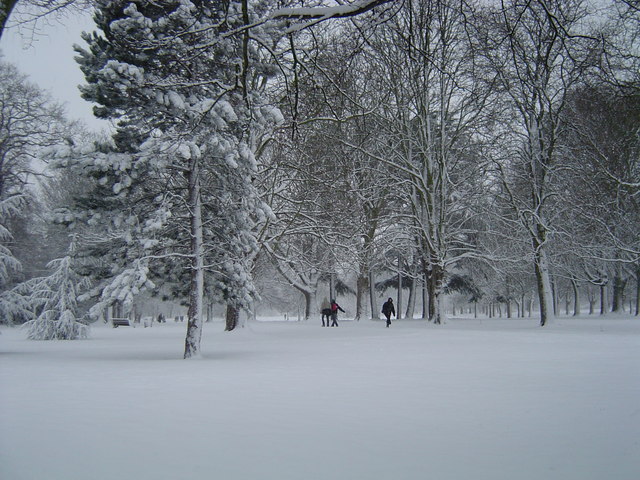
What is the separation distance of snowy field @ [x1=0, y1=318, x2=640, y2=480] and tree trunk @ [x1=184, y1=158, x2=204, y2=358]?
5.52ft

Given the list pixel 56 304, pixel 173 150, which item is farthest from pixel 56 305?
pixel 173 150

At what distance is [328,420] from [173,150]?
24.6 feet

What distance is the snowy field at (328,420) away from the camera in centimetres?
397

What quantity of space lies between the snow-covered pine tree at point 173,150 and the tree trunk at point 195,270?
25mm

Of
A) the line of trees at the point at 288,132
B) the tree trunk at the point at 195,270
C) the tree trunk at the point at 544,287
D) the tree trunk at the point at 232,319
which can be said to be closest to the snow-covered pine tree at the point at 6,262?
the line of trees at the point at 288,132

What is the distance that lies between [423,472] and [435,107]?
2255 cm

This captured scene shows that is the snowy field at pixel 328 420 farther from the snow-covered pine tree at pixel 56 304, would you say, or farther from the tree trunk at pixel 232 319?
the snow-covered pine tree at pixel 56 304

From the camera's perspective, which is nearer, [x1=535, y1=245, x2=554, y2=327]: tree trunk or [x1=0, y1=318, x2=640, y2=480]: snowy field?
[x1=0, y1=318, x2=640, y2=480]: snowy field

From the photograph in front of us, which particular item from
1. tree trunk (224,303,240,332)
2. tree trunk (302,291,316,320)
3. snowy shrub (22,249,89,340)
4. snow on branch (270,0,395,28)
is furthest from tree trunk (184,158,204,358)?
tree trunk (302,291,316,320)

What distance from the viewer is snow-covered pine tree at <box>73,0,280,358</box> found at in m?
11.0

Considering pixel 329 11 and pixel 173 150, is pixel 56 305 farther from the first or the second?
pixel 329 11

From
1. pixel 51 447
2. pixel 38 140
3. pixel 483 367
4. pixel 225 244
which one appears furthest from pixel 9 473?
pixel 38 140

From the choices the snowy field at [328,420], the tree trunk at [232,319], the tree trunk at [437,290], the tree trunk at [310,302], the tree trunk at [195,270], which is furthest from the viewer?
the tree trunk at [310,302]

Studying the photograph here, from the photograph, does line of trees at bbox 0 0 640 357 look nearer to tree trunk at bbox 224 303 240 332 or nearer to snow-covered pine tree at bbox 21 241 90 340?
tree trunk at bbox 224 303 240 332
